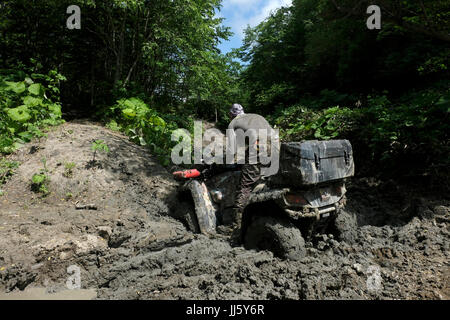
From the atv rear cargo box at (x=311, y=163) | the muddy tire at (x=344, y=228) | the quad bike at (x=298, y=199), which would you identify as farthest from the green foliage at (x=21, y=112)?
the muddy tire at (x=344, y=228)

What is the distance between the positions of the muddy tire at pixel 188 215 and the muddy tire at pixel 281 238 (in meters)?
1.24

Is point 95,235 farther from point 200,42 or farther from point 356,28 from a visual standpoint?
point 356,28

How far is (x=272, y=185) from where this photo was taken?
9.18 ft

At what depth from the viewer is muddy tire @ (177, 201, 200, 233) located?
384 centimetres

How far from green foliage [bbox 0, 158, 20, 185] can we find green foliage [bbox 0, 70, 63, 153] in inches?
14.1

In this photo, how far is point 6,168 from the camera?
4672 millimetres

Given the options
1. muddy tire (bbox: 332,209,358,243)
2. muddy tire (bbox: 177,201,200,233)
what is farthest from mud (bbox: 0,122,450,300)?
muddy tire (bbox: 177,201,200,233)

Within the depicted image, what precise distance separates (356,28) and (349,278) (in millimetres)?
10692

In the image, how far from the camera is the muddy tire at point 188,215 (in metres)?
3.84

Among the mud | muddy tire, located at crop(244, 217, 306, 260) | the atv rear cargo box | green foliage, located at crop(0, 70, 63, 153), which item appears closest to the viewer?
the mud

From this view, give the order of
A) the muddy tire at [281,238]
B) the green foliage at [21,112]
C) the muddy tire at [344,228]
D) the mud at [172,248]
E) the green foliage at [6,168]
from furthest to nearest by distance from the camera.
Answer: the green foliage at [21,112] → the green foliage at [6,168] → the muddy tire at [344,228] → the muddy tire at [281,238] → the mud at [172,248]
